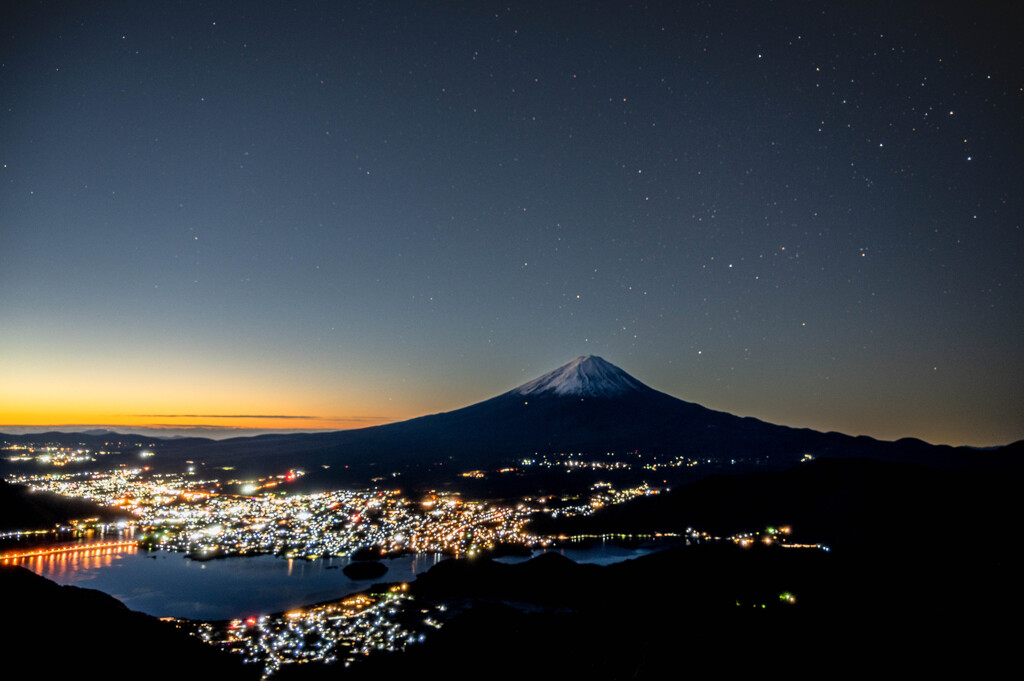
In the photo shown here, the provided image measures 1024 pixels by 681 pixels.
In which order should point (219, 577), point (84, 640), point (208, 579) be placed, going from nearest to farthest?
point (84, 640) → point (208, 579) → point (219, 577)

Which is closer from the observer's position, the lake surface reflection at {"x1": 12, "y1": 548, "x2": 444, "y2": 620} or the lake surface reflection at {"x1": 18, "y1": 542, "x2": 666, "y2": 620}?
the lake surface reflection at {"x1": 12, "y1": 548, "x2": 444, "y2": 620}

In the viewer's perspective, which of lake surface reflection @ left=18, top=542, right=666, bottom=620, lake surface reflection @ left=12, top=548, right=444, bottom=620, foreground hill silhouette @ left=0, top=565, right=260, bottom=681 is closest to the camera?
foreground hill silhouette @ left=0, top=565, right=260, bottom=681

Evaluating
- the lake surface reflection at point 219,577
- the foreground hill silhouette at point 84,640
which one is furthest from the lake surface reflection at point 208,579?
the foreground hill silhouette at point 84,640

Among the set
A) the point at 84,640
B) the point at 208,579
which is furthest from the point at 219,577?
the point at 84,640

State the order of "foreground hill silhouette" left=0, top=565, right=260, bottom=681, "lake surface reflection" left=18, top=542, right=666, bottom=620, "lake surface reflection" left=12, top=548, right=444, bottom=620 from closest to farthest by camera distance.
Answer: "foreground hill silhouette" left=0, top=565, right=260, bottom=681 < "lake surface reflection" left=12, top=548, right=444, bottom=620 < "lake surface reflection" left=18, top=542, right=666, bottom=620

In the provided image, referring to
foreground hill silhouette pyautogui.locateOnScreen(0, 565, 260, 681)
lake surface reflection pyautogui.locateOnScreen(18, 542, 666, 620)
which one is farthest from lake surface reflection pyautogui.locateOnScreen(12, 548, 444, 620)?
foreground hill silhouette pyautogui.locateOnScreen(0, 565, 260, 681)

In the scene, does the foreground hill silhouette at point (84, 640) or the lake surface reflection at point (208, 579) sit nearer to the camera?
the foreground hill silhouette at point (84, 640)

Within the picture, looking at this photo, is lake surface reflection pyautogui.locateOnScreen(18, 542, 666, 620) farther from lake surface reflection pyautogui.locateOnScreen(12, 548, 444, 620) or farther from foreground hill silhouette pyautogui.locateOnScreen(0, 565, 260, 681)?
foreground hill silhouette pyautogui.locateOnScreen(0, 565, 260, 681)

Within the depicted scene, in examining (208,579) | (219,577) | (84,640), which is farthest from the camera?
(219,577)

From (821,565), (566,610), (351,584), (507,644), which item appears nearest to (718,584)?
(821,565)

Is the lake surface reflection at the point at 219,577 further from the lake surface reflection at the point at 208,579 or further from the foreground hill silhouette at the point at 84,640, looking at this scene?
the foreground hill silhouette at the point at 84,640

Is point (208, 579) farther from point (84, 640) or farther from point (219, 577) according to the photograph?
point (84, 640)

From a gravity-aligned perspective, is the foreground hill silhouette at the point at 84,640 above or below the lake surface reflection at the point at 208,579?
above
